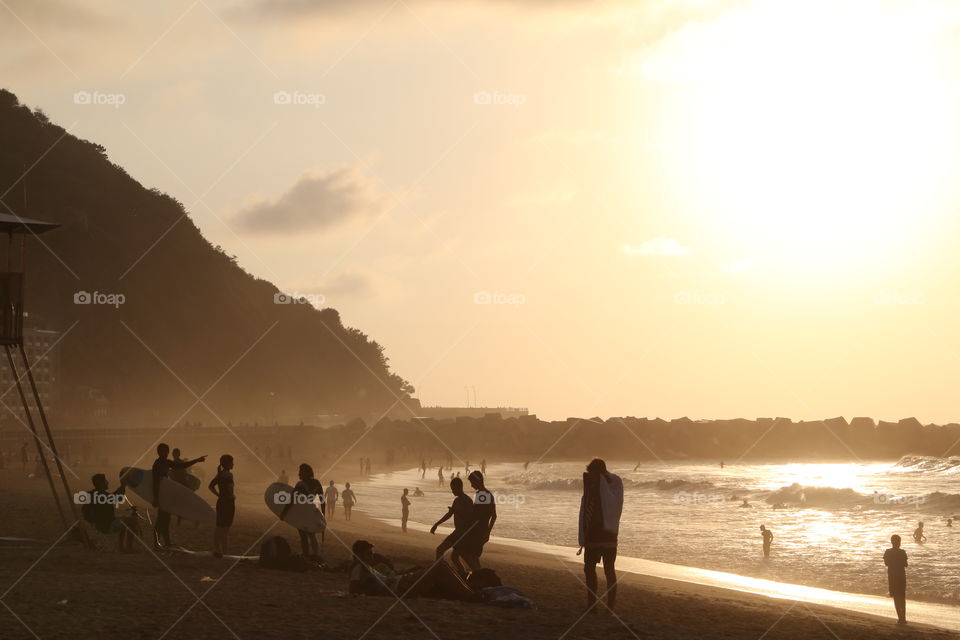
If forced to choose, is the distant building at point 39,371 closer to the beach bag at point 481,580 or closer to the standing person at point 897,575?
the standing person at point 897,575

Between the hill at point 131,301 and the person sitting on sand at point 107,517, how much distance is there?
7464cm

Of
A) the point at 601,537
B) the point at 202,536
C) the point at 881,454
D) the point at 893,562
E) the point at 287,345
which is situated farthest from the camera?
the point at 287,345

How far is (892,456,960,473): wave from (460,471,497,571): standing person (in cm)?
8754

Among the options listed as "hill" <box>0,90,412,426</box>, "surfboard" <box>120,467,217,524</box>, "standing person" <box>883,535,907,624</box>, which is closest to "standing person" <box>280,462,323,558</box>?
"surfboard" <box>120,467,217,524</box>

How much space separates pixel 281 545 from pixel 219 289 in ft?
388

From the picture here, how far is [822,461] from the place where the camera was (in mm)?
122125

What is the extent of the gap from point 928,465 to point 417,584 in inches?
3822

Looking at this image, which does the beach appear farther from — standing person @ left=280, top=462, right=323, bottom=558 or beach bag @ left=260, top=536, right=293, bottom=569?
standing person @ left=280, top=462, right=323, bottom=558

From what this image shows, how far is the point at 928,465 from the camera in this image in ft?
322

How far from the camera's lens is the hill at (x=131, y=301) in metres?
102

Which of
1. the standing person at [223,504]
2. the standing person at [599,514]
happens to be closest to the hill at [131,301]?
the standing person at [223,504]

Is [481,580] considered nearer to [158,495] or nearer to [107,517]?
[158,495]

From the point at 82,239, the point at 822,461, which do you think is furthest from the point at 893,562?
the point at 822,461

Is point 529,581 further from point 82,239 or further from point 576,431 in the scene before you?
point 576,431
